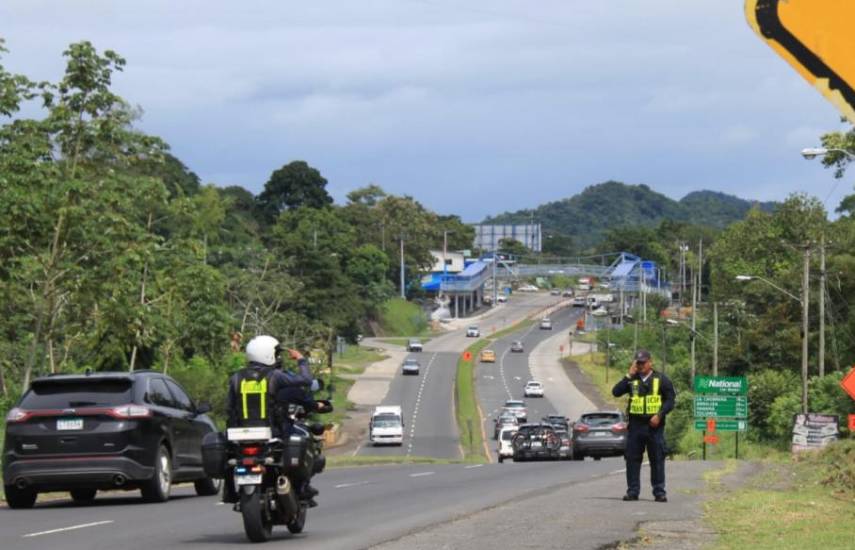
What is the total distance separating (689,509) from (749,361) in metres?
68.0

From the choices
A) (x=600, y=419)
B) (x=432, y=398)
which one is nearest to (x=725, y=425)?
(x=600, y=419)

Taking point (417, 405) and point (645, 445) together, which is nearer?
point (645, 445)

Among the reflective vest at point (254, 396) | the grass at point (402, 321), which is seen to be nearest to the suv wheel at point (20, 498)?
the reflective vest at point (254, 396)

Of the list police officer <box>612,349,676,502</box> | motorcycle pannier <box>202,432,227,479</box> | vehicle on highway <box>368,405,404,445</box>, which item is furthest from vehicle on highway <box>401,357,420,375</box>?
motorcycle pannier <box>202,432,227,479</box>

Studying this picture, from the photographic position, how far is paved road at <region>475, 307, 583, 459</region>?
8750 centimetres

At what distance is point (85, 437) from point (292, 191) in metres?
138

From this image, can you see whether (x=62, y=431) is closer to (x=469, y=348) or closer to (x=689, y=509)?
(x=689, y=509)

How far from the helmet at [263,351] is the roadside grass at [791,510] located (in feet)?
13.8

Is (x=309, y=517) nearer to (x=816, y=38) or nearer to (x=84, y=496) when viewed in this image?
(x=84, y=496)

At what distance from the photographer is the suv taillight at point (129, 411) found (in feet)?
58.0

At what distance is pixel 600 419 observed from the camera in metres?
42.5

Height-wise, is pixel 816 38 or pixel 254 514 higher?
pixel 816 38

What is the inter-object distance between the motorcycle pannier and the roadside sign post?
3759 cm

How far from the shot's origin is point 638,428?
1678cm
